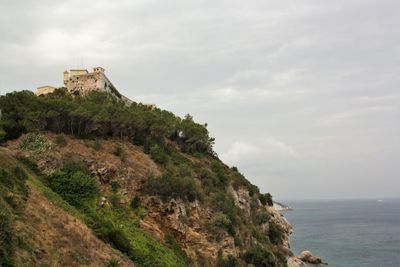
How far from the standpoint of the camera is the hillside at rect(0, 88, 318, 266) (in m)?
24.8

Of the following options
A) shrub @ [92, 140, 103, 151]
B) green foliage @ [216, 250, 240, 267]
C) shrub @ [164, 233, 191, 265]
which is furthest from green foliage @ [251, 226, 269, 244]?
shrub @ [92, 140, 103, 151]

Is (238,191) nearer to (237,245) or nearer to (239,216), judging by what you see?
(239,216)

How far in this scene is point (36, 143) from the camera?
3641cm

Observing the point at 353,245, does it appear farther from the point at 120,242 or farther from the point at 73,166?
the point at 120,242

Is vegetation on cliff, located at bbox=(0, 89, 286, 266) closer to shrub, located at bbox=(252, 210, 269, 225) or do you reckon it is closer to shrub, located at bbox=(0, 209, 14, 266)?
shrub, located at bbox=(252, 210, 269, 225)

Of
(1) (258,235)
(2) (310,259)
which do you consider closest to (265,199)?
(2) (310,259)

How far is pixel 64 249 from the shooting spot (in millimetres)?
24000

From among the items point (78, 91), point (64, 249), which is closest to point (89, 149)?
→ point (64, 249)

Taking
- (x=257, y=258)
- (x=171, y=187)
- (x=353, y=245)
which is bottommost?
(x=353, y=245)

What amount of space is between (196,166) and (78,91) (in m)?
22.3

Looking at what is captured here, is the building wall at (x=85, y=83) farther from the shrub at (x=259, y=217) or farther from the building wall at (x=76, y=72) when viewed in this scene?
the shrub at (x=259, y=217)

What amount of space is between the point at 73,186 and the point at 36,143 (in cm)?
573

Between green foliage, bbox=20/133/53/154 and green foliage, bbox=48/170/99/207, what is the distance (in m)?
2.98

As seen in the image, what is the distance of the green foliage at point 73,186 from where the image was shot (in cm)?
3281
